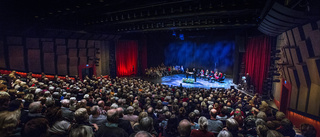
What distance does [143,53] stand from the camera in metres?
21.6

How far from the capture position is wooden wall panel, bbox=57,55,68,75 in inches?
552

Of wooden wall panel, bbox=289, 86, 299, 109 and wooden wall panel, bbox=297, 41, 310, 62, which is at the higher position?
wooden wall panel, bbox=297, 41, 310, 62

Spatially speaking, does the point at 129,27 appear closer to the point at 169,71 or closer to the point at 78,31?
the point at 78,31

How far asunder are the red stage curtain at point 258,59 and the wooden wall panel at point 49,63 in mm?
16181

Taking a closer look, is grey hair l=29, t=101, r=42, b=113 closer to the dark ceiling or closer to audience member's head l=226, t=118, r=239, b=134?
audience member's head l=226, t=118, r=239, b=134

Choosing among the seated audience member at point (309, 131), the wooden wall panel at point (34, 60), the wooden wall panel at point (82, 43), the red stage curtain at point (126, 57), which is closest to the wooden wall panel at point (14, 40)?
the wooden wall panel at point (34, 60)

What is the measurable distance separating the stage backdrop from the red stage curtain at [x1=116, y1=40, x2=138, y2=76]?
188 inches

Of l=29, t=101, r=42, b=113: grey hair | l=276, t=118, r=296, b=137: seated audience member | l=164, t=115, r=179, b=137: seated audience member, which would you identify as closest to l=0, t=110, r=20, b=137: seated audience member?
l=29, t=101, r=42, b=113: grey hair

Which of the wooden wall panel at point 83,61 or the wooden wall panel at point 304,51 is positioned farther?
the wooden wall panel at point 83,61

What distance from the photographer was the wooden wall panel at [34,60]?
12938 mm

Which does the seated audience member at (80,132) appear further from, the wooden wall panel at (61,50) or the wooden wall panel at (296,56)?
the wooden wall panel at (61,50)

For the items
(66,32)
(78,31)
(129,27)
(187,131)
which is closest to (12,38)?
(66,32)

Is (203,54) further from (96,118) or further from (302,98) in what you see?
(96,118)

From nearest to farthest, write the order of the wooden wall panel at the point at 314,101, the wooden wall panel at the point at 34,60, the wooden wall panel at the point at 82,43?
the wooden wall panel at the point at 314,101, the wooden wall panel at the point at 34,60, the wooden wall panel at the point at 82,43
